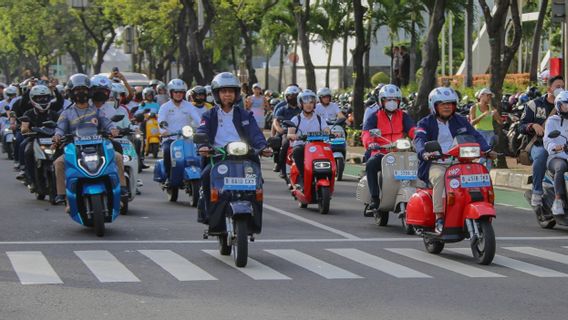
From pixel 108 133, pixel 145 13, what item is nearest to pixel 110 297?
pixel 108 133

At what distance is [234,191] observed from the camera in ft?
41.0

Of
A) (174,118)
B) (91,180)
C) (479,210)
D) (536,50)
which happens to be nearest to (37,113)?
(174,118)

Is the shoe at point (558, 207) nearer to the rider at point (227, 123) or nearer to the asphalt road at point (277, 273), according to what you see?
the asphalt road at point (277, 273)

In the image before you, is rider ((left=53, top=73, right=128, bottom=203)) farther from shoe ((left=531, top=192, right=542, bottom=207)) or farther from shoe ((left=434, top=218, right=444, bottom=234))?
shoe ((left=531, top=192, right=542, bottom=207))

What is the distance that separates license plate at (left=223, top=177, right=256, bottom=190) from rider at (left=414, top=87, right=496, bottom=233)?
179cm

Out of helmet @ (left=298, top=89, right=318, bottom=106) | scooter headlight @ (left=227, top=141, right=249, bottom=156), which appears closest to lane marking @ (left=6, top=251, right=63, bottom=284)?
scooter headlight @ (left=227, top=141, right=249, bottom=156)

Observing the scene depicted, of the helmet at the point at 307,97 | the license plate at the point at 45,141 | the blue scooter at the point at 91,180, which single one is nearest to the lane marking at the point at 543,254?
the blue scooter at the point at 91,180

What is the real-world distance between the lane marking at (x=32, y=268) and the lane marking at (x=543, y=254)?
4.77 metres

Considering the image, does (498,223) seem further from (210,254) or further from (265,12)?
(265,12)

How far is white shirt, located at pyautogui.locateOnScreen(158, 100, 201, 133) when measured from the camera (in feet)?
64.3

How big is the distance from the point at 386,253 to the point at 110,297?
3.93 meters

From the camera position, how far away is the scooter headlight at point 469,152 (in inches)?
496

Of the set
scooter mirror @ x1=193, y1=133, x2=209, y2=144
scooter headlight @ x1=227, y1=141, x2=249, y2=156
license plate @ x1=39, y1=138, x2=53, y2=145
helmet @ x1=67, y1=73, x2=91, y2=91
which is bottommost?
license plate @ x1=39, y1=138, x2=53, y2=145

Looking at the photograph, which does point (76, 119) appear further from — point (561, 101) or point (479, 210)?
point (561, 101)
